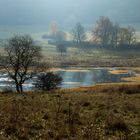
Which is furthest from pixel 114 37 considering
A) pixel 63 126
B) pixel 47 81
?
pixel 63 126

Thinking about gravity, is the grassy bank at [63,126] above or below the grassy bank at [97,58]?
above

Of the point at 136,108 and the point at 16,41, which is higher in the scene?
the point at 16,41

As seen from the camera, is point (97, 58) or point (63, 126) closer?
point (63, 126)

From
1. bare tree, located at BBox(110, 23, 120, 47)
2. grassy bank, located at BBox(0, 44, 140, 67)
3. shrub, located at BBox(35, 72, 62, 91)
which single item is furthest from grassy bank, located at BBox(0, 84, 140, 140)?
bare tree, located at BBox(110, 23, 120, 47)

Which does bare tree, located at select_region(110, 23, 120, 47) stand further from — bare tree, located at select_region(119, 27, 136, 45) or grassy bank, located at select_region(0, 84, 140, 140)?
grassy bank, located at select_region(0, 84, 140, 140)

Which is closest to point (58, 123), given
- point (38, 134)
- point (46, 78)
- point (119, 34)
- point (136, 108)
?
point (38, 134)

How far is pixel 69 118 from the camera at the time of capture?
16.6 m

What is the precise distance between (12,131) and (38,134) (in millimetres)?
1086

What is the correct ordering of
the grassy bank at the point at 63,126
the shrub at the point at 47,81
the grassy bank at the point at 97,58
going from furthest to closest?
1. the grassy bank at the point at 97,58
2. the shrub at the point at 47,81
3. the grassy bank at the point at 63,126

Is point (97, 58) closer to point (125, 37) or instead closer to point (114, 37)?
point (125, 37)

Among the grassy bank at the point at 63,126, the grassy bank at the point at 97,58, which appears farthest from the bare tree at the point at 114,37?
the grassy bank at the point at 63,126

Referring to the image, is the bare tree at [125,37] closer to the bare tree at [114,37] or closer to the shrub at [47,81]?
the bare tree at [114,37]

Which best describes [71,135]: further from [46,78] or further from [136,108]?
[46,78]

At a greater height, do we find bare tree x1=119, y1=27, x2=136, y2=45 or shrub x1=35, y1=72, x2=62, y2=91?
bare tree x1=119, y1=27, x2=136, y2=45
